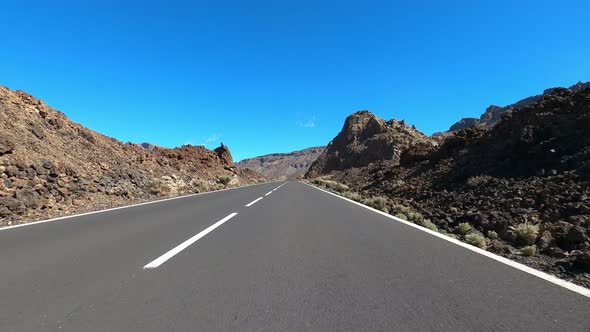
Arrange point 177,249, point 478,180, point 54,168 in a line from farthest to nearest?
point 54,168 → point 478,180 → point 177,249

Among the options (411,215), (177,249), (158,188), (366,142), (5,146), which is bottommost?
(177,249)

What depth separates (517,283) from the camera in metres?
4.27

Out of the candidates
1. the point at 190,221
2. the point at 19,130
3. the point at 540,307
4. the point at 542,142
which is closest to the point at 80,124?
the point at 19,130

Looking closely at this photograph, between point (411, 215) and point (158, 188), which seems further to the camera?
point (158, 188)

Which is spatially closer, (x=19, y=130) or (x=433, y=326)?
(x=433, y=326)

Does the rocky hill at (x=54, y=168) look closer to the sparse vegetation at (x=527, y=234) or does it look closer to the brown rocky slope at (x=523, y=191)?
the brown rocky slope at (x=523, y=191)

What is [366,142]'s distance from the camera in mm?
90062

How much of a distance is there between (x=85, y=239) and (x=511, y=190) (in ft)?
41.2

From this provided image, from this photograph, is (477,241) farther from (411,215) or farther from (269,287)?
(269,287)

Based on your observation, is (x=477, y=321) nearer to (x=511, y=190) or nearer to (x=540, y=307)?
(x=540, y=307)

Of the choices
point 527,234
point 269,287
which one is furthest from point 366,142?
point 269,287

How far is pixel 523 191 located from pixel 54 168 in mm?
17942

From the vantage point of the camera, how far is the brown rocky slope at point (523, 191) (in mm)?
6704

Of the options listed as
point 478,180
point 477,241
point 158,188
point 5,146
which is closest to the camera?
point 477,241
